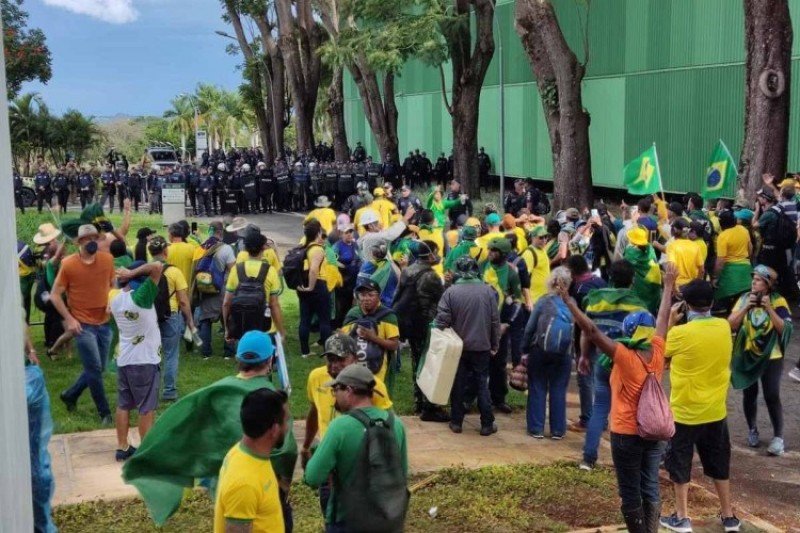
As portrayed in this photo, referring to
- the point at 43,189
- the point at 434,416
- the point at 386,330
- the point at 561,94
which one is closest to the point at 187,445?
the point at 386,330

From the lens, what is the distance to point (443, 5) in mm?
26938

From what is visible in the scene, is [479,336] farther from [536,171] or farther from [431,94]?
[431,94]

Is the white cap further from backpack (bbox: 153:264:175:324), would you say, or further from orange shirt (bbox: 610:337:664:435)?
orange shirt (bbox: 610:337:664:435)

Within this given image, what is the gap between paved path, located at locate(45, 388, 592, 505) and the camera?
7.32 meters

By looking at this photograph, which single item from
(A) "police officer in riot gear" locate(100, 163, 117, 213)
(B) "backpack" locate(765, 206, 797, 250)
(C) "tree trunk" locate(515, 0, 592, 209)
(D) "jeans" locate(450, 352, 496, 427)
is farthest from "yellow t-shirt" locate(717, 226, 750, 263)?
(A) "police officer in riot gear" locate(100, 163, 117, 213)

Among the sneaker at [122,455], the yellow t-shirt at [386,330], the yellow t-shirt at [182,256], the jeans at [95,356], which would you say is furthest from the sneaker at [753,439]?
the yellow t-shirt at [182,256]

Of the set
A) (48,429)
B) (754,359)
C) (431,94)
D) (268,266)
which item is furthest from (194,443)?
(431,94)

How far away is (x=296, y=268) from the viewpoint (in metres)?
11.0

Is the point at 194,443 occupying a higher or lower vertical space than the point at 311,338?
higher

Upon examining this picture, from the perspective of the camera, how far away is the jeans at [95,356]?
330 inches

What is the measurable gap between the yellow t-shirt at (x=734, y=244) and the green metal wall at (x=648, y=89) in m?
11.0

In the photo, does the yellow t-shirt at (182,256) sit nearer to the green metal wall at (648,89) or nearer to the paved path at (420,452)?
the paved path at (420,452)

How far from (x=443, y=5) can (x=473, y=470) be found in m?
21.5

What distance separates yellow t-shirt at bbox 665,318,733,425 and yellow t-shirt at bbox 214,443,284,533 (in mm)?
3405
